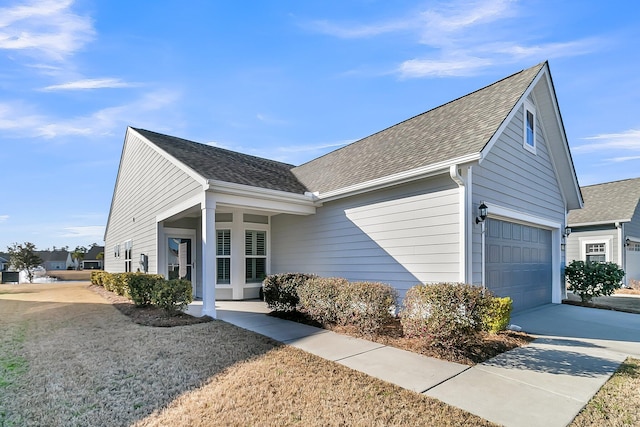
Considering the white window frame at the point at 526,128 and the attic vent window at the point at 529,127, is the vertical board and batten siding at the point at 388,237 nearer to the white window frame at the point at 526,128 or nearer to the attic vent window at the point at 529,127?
the white window frame at the point at 526,128

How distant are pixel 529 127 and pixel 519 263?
3.72 metres

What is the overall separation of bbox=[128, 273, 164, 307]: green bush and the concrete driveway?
24.4 ft

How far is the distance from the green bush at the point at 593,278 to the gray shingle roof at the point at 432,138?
6338 millimetres

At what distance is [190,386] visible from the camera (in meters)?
3.79

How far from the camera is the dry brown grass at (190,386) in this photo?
309 cm

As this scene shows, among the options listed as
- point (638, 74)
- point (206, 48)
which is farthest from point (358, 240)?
point (638, 74)

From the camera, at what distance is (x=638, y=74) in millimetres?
8820

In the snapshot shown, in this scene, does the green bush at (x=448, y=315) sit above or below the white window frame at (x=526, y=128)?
below

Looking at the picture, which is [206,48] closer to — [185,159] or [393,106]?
[185,159]

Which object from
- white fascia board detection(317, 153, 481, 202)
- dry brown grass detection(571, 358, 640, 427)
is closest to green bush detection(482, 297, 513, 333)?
dry brown grass detection(571, 358, 640, 427)

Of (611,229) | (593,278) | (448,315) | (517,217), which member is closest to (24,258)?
(448,315)

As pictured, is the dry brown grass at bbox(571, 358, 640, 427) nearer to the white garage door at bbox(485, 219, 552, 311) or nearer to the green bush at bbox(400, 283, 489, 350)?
the green bush at bbox(400, 283, 489, 350)

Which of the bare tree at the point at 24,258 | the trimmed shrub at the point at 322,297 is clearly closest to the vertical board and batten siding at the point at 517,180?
the trimmed shrub at the point at 322,297

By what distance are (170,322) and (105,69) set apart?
7.36 m
